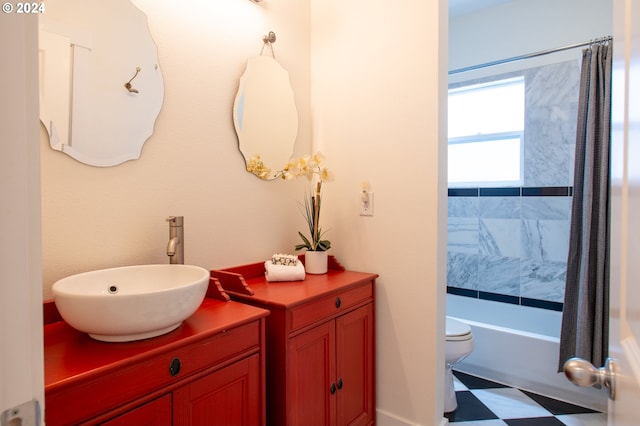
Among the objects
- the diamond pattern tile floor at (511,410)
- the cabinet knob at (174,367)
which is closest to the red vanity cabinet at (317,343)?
the cabinet knob at (174,367)

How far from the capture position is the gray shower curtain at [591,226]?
1977mm

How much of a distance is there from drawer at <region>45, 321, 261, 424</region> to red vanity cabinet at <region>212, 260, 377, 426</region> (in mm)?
230

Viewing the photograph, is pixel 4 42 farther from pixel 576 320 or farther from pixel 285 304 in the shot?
pixel 576 320

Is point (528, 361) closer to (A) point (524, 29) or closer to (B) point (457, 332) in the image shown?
(B) point (457, 332)

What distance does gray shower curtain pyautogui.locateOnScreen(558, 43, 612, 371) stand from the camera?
1.98 metres

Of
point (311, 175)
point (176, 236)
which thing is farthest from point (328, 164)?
point (176, 236)

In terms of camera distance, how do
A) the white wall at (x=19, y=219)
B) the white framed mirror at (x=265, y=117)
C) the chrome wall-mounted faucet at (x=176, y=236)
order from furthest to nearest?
the white framed mirror at (x=265, y=117) → the chrome wall-mounted faucet at (x=176, y=236) → the white wall at (x=19, y=219)

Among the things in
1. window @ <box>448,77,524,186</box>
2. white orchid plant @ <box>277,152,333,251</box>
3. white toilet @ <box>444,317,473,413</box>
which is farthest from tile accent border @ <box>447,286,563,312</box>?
white orchid plant @ <box>277,152,333,251</box>

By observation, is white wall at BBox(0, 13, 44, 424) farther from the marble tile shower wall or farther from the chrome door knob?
the marble tile shower wall

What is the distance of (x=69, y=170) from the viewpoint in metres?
1.16

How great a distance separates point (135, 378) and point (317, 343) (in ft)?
2.44

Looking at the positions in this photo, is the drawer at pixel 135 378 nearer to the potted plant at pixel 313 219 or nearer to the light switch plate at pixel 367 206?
the potted plant at pixel 313 219

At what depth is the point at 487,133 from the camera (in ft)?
9.92

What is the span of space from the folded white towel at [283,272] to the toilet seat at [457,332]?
984 mm
